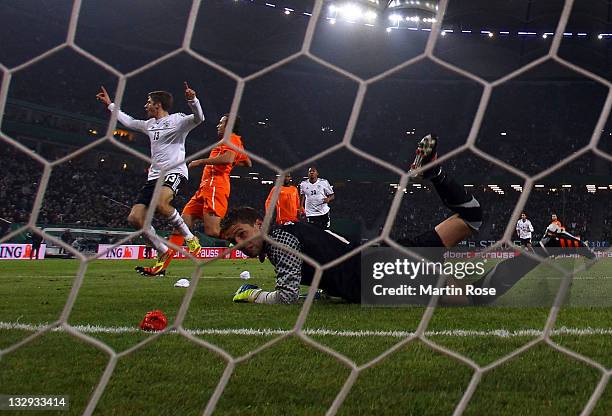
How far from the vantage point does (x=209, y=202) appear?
14.0ft

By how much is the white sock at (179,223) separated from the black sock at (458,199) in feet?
6.67

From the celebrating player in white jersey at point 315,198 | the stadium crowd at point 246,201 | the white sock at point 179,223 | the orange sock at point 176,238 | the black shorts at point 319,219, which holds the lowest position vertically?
the stadium crowd at point 246,201

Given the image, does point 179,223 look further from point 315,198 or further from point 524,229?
point 524,229

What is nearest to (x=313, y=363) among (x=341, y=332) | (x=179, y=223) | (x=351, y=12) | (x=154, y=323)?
(x=341, y=332)

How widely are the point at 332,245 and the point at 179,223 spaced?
66.4 inches

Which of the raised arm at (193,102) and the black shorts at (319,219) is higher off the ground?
the raised arm at (193,102)

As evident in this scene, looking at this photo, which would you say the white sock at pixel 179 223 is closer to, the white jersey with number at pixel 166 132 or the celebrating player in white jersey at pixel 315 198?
the white jersey with number at pixel 166 132

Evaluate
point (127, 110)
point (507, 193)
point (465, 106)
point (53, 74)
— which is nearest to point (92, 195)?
point (127, 110)

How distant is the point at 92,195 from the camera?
1248cm

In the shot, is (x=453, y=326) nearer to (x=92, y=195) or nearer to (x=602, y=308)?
(x=602, y=308)

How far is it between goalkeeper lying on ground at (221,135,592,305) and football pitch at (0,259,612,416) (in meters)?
0.12

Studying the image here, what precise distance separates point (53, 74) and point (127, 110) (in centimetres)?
246

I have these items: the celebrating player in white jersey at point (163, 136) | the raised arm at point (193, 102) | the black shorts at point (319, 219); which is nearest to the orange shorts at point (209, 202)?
the celebrating player in white jersey at point (163, 136)

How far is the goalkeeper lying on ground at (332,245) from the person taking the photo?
2469 millimetres
